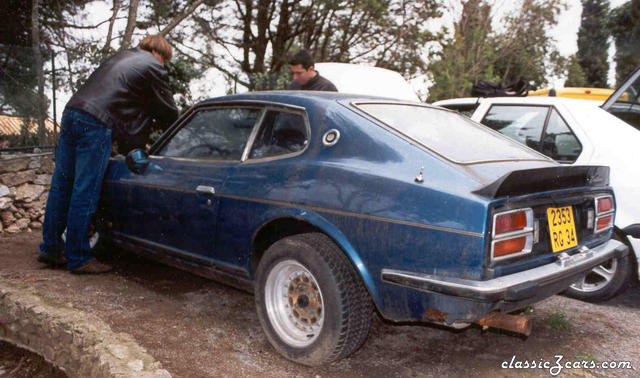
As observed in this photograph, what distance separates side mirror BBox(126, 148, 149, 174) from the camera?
349cm

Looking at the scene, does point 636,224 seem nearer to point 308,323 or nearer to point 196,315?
point 308,323

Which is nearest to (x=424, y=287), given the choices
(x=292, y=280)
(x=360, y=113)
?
(x=292, y=280)

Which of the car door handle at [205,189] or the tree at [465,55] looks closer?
the car door handle at [205,189]

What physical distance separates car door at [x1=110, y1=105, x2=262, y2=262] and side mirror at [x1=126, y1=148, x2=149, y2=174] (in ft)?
0.13

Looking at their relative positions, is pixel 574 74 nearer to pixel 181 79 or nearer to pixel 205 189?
pixel 181 79

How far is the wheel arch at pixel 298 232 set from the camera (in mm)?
2289

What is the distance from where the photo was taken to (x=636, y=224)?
3.36m

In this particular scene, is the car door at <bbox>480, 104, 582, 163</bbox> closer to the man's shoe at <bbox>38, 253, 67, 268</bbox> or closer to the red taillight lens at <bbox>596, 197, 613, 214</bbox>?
the red taillight lens at <bbox>596, 197, 613, 214</bbox>

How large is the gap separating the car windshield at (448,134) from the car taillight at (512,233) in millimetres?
365

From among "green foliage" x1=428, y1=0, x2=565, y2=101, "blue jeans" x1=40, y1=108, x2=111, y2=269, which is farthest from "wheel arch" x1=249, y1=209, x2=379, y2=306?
"green foliage" x1=428, y1=0, x2=565, y2=101

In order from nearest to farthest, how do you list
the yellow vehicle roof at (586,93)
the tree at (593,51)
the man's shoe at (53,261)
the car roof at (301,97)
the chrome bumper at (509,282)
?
the chrome bumper at (509,282), the car roof at (301,97), the man's shoe at (53,261), the yellow vehicle roof at (586,93), the tree at (593,51)

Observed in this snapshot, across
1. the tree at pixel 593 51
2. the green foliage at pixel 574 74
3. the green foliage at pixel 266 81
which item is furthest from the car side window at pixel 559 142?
the tree at pixel 593 51

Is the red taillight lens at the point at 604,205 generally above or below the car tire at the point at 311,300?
above

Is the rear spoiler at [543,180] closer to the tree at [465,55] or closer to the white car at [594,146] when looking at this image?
the white car at [594,146]
